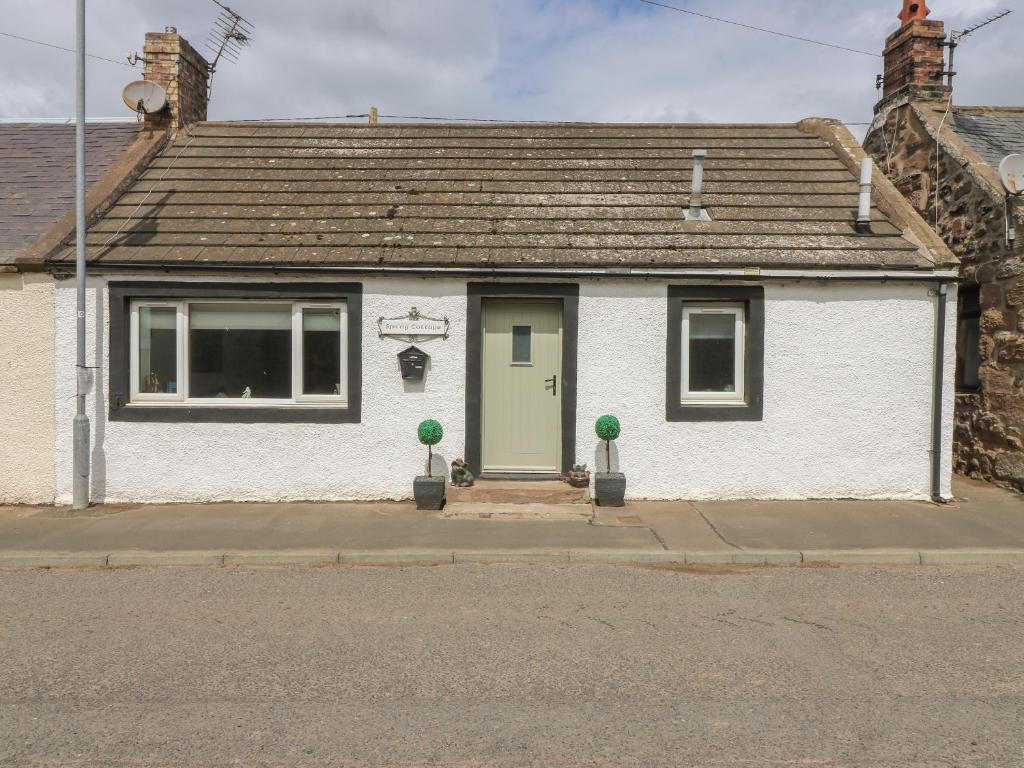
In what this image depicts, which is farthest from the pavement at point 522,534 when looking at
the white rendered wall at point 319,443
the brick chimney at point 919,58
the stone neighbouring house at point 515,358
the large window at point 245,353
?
the brick chimney at point 919,58

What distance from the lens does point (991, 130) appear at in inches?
457

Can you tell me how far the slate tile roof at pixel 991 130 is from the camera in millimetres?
10844

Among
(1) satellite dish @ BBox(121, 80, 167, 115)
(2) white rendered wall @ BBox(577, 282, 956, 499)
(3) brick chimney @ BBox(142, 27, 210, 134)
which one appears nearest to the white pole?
(1) satellite dish @ BBox(121, 80, 167, 115)

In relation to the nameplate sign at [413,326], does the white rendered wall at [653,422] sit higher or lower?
lower

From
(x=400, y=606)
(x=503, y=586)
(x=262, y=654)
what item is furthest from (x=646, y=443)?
(x=262, y=654)

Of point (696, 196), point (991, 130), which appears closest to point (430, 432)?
point (696, 196)

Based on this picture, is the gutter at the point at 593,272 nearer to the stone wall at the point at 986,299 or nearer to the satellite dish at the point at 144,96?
the stone wall at the point at 986,299

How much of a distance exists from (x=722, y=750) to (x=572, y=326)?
5.95m

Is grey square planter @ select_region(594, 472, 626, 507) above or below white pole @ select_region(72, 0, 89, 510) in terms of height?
below

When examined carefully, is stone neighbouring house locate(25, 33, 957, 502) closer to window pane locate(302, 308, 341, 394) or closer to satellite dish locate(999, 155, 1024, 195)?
window pane locate(302, 308, 341, 394)

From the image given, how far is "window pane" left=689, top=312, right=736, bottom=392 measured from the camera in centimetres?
909

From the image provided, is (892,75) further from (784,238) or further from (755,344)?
(755,344)

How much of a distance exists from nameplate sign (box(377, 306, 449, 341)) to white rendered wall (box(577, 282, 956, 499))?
5.64ft

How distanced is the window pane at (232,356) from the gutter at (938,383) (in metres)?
7.79
